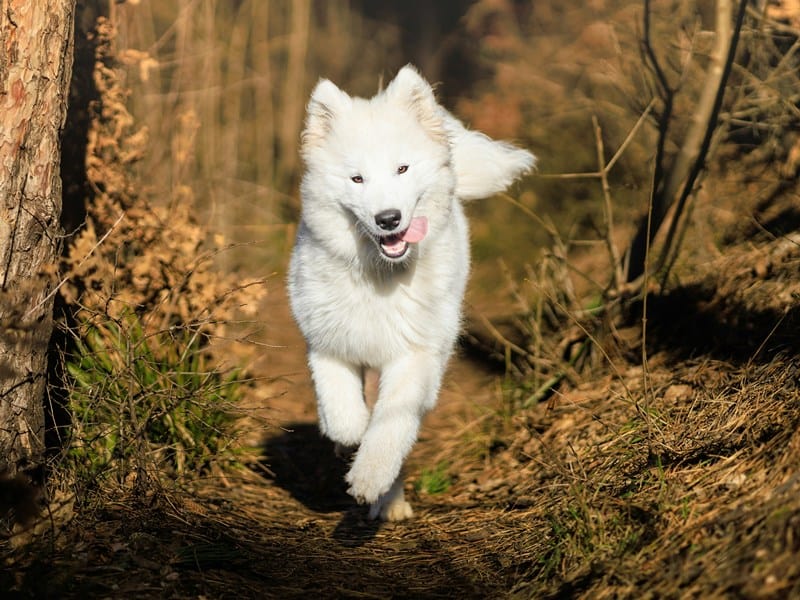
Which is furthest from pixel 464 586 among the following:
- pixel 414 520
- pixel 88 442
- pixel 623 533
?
pixel 88 442

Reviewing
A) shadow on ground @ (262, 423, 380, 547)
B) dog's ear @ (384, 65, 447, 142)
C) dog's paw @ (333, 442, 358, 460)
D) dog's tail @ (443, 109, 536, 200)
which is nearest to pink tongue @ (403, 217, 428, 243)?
dog's ear @ (384, 65, 447, 142)

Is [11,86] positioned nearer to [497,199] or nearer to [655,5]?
[655,5]

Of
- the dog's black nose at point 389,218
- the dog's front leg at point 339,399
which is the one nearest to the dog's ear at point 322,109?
the dog's black nose at point 389,218

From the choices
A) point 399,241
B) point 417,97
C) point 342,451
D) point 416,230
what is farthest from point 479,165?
point 342,451

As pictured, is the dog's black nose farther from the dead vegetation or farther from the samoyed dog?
the dead vegetation

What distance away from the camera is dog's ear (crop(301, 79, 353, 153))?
13.1 feet

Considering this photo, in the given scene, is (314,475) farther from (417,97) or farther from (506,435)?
(417,97)

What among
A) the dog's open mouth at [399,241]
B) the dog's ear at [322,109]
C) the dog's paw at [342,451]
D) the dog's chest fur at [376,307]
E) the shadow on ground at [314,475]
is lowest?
the shadow on ground at [314,475]

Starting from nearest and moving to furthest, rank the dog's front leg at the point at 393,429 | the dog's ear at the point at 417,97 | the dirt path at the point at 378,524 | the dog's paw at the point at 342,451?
the dirt path at the point at 378,524
the dog's front leg at the point at 393,429
the dog's ear at the point at 417,97
the dog's paw at the point at 342,451

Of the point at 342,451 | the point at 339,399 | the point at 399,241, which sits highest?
the point at 399,241

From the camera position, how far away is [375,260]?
13.2ft

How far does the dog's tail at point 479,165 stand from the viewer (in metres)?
4.76

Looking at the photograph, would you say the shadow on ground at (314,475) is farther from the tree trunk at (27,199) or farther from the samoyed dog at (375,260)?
the tree trunk at (27,199)

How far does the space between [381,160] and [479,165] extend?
111 cm
